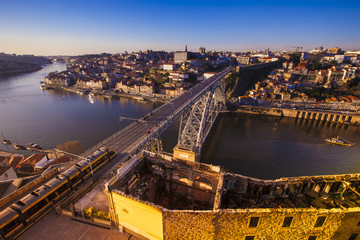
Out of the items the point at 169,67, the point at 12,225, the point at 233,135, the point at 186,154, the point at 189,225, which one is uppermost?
the point at 189,225

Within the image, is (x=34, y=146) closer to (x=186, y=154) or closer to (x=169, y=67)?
(x=186, y=154)

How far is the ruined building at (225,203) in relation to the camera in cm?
616

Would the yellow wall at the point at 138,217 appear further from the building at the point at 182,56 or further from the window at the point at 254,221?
the building at the point at 182,56

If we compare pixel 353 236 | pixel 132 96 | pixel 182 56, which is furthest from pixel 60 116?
pixel 182 56

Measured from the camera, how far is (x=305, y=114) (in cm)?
4194

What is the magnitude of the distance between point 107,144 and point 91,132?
50.6 ft

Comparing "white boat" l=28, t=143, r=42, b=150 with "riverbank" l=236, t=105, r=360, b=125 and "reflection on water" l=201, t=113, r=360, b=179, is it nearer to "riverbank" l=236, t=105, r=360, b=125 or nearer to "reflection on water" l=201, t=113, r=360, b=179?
"reflection on water" l=201, t=113, r=360, b=179

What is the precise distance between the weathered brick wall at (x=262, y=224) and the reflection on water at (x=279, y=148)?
15147mm

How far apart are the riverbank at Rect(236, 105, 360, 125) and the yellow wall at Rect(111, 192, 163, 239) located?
143ft

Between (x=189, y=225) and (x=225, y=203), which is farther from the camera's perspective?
(x=225, y=203)

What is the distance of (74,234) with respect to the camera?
27.5ft

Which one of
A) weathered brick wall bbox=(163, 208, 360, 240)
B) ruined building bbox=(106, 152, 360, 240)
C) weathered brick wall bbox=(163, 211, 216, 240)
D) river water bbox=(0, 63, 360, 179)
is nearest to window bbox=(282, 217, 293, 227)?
ruined building bbox=(106, 152, 360, 240)

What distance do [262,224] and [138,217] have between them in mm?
5040

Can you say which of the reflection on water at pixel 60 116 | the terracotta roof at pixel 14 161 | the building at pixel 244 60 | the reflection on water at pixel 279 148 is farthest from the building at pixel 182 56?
the terracotta roof at pixel 14 161
